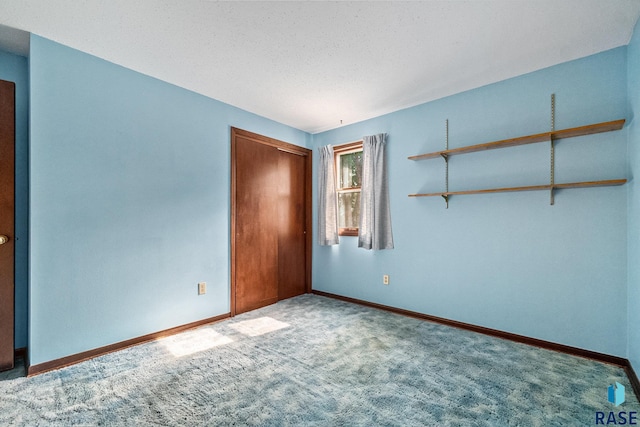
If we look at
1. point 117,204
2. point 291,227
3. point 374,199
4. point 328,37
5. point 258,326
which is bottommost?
point 258,326

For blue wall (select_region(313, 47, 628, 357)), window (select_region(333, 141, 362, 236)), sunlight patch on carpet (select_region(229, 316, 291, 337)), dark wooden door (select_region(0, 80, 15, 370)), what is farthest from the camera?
window (select_region(333, 141, 362, 236))

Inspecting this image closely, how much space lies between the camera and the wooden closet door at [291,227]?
4.09 m

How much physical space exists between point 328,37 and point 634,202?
2473 millimetres

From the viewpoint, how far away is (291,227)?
4.24 meters

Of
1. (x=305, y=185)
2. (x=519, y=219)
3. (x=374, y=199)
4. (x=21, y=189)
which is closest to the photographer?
(x=21, y=189)

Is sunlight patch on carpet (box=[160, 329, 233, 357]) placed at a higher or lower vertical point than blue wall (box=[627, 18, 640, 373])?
lower

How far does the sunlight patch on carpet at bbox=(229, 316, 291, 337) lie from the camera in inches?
115

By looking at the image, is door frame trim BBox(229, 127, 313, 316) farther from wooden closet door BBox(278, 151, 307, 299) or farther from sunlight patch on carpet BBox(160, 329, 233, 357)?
sunlight patch on carpet BBox(160, 329, 233, 357)

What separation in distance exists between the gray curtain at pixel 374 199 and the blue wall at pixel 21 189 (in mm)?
3202

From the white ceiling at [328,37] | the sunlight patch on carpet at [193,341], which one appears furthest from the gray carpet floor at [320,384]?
the white ceiling at [328,37]

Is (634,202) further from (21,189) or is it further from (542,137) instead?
(21,189)

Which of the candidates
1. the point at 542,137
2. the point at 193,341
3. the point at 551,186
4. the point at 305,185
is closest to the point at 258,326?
the point at 193,341

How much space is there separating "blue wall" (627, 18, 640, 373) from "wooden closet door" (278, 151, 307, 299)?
11.1 feet

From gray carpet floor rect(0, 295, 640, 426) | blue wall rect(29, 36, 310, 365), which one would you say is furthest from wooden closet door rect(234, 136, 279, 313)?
gray carpet floor rect(0, 295, 640, 426)
